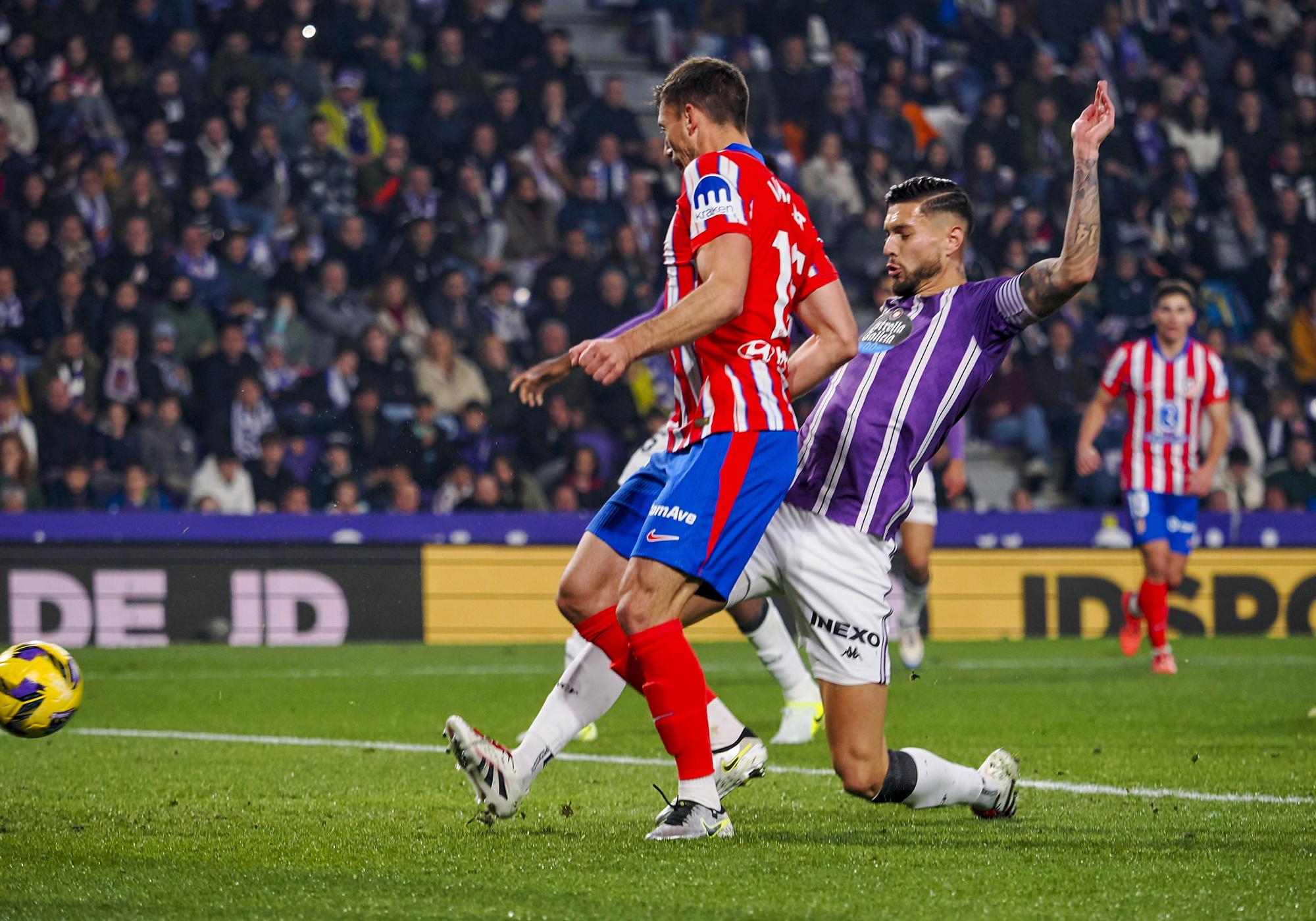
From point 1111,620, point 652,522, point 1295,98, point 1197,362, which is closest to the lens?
point 652,522

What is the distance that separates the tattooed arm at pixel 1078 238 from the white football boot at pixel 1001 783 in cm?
126

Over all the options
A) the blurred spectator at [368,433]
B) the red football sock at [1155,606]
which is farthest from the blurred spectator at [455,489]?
the red football sock at [1155,606]

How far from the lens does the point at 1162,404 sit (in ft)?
33.9

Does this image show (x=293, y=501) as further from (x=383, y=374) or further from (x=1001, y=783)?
(x=1001, y=783)

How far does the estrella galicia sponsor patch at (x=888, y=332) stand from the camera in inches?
188

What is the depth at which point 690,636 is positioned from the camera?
42.9 ft

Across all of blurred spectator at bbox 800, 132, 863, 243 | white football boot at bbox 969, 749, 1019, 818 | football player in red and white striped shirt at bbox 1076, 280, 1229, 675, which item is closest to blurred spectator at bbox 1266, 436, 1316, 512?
blurred spectator at bbox 800, 132, 863, 243

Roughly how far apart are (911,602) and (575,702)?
5.70 m

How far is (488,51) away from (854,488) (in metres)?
13.4

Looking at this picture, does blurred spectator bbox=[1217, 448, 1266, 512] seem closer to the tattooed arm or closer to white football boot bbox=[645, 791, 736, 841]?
the tattooed arm

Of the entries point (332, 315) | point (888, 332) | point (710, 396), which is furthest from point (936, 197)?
point (332, 315)

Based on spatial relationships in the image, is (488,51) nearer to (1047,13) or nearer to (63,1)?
(63,1)

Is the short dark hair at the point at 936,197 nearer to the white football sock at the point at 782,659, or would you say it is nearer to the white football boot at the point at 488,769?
the white football boot at the point at 488,769

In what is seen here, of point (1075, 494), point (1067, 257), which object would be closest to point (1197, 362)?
point (1075, 494)
